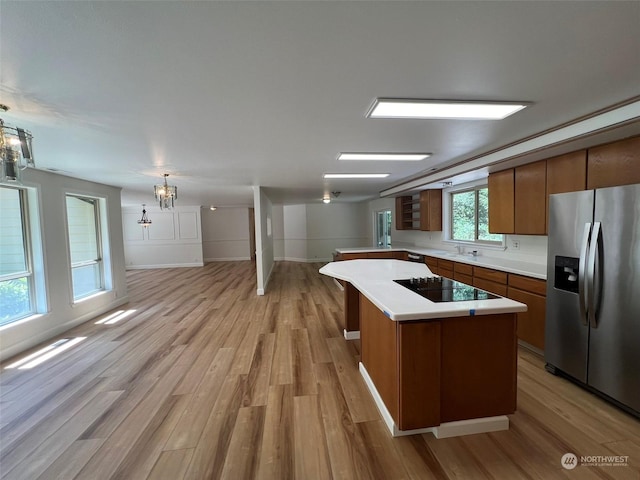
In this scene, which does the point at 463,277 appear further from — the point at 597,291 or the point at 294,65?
the point at 294,65

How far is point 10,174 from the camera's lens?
1857 mm

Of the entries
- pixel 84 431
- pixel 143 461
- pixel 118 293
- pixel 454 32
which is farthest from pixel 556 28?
pixel 118 293

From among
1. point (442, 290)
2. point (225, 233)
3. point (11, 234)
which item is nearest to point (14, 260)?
point (11, 234)

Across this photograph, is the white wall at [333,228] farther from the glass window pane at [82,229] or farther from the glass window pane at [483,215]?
the glass window pane at [82,229]

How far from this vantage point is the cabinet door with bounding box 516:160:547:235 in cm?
309

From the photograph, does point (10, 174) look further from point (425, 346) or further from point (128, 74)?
point (425, 346)

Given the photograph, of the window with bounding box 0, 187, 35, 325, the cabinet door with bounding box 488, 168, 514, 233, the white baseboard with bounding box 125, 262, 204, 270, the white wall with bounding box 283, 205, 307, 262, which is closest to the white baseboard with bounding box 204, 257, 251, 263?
the white baseboard with bounding box 125, 262, 204, 270

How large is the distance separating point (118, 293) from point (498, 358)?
6.13 metres

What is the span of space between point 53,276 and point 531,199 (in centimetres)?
628

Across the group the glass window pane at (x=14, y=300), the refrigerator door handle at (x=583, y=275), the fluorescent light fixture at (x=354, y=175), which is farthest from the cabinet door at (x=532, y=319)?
the glass window pane at (x=14, y=300)

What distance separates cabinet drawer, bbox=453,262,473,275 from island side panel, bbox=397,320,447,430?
254 cm

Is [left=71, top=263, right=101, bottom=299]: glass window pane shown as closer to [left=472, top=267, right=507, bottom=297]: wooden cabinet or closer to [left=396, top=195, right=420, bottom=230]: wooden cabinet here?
[left=472, top=267, right=507, bottom=297]: wooden cabinet

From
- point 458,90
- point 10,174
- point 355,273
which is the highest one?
point 458,90

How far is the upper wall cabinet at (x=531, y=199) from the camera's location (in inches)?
122
